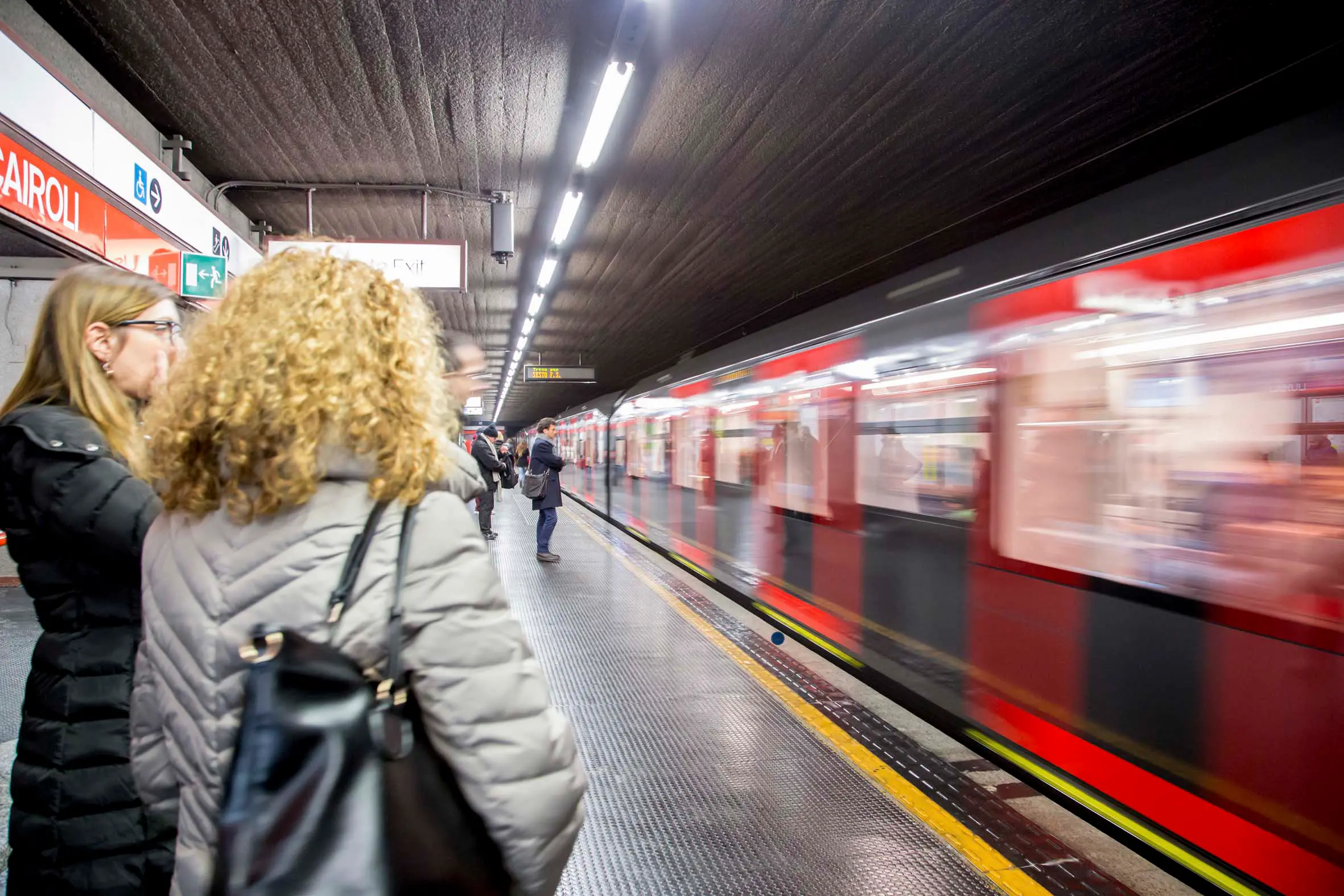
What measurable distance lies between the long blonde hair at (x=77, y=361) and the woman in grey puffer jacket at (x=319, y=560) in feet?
1.64

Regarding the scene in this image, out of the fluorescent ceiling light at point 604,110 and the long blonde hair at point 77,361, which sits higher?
the fluorescent ceiling light at point 604,110

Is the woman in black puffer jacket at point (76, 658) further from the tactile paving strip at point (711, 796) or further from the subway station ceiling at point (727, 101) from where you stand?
the subway station ceiling at point (727, 101)

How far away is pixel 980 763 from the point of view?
344 cm

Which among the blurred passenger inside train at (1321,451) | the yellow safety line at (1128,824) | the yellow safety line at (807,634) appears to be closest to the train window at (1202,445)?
the blurred passenger inside train at (1321,451)

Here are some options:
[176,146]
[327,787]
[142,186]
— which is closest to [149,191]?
[142,186]

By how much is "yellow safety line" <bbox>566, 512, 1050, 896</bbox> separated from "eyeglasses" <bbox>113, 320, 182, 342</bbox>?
9.49 ft

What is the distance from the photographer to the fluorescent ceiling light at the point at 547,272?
9.48m

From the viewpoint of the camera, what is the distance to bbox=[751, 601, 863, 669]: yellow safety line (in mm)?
4879

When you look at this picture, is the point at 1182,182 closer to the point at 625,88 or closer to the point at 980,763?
the point at 625,88

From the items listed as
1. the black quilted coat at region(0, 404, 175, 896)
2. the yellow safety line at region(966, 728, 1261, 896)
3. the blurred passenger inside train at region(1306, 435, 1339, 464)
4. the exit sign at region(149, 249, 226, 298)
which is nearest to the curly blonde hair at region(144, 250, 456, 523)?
the black quilted coat at region(0, 404, 175, 896)

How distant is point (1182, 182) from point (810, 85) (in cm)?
336

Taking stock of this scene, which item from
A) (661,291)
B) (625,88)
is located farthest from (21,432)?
(661,291)

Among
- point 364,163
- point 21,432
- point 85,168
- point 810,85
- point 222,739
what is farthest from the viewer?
point 364,163

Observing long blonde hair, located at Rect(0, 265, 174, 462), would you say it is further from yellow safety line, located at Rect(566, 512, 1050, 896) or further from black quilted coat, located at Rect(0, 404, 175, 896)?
yellow safety line, located at Rect(566, 512, 1050, 896)
